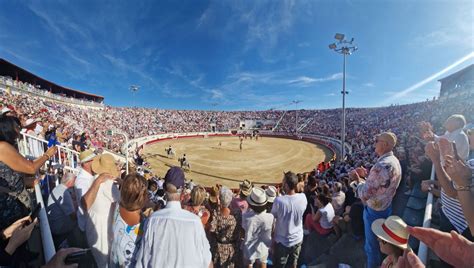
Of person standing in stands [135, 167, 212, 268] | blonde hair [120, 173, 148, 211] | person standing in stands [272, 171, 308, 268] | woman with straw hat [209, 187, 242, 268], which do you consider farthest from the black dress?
person standing in stands [272, 171, 308, 268]

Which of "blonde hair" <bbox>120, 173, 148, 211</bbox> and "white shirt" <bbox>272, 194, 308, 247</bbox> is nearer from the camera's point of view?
"blonde hair" <bbox>120, 173, 148, 211</bbox>

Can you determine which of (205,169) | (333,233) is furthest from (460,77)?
(333,233)

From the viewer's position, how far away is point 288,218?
11.0ft

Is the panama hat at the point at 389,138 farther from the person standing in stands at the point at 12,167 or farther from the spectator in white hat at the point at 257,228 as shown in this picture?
the person standing in stands at the point at 12,167

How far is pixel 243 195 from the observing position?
458 centimetres

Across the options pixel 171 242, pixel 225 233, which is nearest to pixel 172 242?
pixel 171 242

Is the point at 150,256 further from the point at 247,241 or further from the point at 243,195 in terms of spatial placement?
the point at 243,195

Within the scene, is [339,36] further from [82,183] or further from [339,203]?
[82,183]

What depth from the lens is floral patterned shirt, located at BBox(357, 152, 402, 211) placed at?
294 cm

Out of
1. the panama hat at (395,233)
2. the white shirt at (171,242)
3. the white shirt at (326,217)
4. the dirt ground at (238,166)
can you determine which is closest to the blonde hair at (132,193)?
the white shirt at (171,242)

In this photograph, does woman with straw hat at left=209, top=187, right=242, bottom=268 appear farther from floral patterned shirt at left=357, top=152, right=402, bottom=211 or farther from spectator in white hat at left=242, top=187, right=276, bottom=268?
floral patterned shirt at left=357, top=152, right=402, bottom=211

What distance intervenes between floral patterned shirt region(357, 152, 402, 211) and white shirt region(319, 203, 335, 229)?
1.21 metres

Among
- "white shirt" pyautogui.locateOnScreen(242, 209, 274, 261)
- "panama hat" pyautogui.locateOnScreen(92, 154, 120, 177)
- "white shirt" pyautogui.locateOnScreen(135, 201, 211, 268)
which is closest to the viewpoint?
"white shirt" pyautogui.locateOnScreen(135, 201, 211, 268)

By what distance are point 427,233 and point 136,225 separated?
98.6 inches
